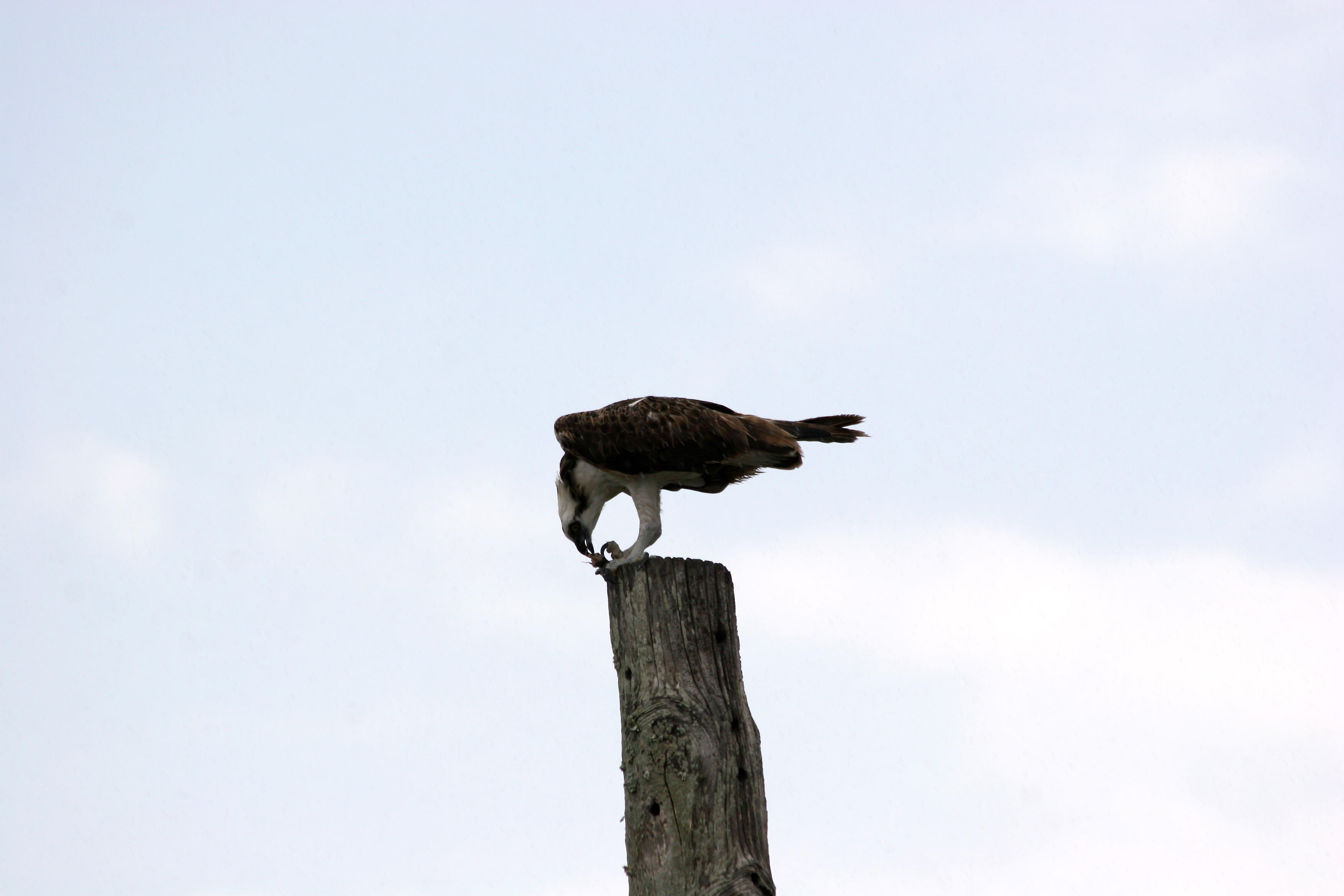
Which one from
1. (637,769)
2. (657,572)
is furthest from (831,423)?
(637,769)

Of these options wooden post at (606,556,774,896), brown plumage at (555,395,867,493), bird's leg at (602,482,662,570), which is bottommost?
wooden post at (606,556,774,896)

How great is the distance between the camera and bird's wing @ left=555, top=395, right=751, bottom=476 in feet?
23.1

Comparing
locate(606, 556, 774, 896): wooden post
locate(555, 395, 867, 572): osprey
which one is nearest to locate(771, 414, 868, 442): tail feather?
locate(555, 395, 867, 572): osprey

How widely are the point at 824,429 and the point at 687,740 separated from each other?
3.02m

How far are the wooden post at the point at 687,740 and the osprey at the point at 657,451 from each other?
1608 millimetres

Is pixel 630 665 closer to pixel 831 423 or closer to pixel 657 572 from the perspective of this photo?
pixel 657 572

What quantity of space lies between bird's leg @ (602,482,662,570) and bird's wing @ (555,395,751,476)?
162mm

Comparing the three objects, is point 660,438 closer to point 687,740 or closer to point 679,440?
point 679,440

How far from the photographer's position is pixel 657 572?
5160 mm

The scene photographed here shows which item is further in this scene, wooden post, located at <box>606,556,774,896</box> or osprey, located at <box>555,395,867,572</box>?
osprey, located at <box>555,395,867,572</box>

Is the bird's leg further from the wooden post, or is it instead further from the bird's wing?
the wooden post

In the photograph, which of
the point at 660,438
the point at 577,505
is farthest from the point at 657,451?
the point at 577,505

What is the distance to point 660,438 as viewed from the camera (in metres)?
7.04

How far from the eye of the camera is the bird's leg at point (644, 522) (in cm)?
657
